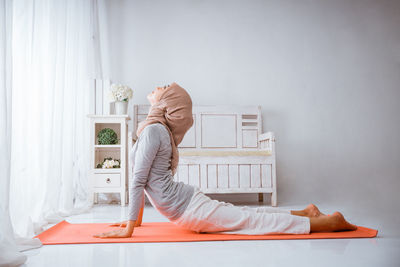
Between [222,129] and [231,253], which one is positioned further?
[222,129]

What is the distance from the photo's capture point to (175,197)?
1.62m

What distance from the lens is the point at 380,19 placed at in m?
4.48

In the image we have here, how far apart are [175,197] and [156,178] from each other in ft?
0.42

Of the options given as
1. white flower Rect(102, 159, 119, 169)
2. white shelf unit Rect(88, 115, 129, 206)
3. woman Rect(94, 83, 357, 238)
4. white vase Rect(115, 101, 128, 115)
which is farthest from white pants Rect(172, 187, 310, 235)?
white vase Rect(115, 101, 128, 115)

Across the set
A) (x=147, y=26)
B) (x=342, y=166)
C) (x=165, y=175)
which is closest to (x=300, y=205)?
(x=342, y=166)

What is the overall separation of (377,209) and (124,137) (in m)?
2.34

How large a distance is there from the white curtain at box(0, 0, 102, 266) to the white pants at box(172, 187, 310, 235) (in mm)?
723

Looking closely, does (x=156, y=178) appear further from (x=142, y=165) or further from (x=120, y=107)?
(x=120, y=107)

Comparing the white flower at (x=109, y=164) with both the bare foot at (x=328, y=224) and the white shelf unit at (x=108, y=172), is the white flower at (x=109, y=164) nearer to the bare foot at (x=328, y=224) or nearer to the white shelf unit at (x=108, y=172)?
the white shelf unit at (x=108, y=172)

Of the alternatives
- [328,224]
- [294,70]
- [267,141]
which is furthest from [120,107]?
[328,224]

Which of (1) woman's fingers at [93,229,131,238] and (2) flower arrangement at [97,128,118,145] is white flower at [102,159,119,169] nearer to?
(2) flower arrangement at [97,128,118,145]

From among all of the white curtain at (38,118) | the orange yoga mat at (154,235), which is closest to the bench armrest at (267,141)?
the orange yoga mat at (154,235)

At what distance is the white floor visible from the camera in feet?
4.09

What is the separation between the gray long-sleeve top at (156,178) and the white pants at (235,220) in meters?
0.05
